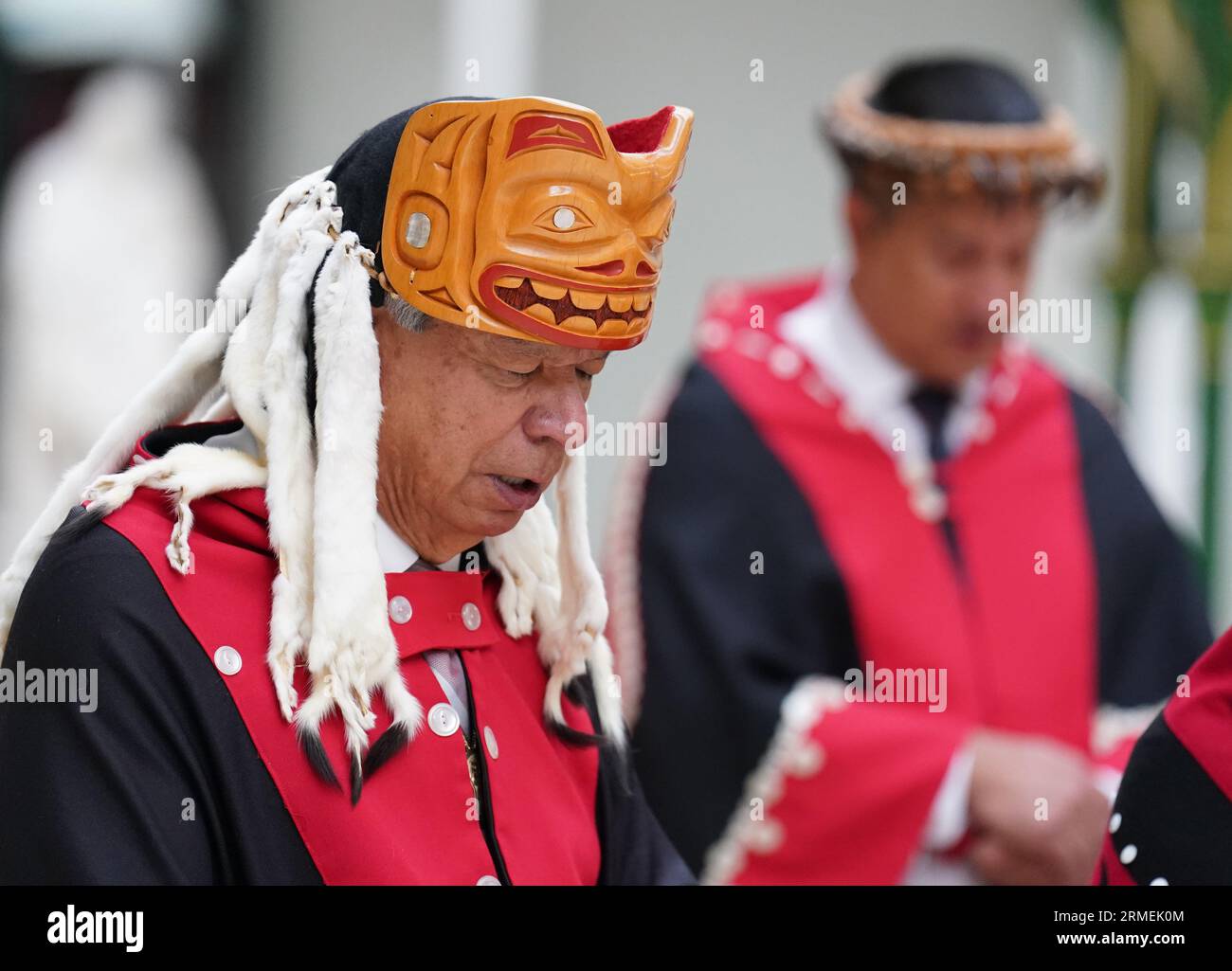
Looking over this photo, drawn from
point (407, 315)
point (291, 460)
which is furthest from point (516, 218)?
point (291, 460)

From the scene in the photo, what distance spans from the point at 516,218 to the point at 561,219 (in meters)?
0.05

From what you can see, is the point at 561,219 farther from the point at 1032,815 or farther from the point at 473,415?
the point at 1032,815

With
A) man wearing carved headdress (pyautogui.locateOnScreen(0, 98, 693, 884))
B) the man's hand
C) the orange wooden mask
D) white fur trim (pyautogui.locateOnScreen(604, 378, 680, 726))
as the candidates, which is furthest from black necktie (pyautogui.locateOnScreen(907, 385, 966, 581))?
the orange wooden mask

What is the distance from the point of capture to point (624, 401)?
21.5 ft

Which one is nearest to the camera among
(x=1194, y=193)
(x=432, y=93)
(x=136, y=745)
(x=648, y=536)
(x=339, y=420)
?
(x=136, y=745)

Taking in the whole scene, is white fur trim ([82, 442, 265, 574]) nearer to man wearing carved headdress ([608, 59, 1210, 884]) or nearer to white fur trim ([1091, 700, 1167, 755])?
man wearing carved headdress ([608, 59, 1210, 884])

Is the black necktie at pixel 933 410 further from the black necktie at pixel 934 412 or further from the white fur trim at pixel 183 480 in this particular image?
the white fur trim at pixel 183 480

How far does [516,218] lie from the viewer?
2281 millimetres

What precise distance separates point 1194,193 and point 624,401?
2279 mm

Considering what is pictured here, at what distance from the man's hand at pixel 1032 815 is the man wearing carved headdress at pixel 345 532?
163 centimetres

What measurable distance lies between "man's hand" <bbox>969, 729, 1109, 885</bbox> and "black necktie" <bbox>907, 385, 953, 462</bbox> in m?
0.74

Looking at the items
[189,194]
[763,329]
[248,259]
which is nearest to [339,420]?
[248,259]

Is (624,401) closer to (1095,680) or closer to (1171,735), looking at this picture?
(1095,680)

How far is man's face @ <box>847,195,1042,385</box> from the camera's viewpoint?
4.31m
